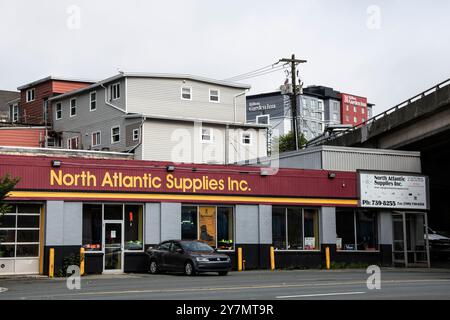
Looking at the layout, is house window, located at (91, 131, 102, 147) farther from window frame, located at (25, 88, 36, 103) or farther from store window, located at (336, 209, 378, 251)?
store window, located at (336, 209, 378, 251)

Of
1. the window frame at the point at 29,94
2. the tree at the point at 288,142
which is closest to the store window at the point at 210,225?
the window frame at the point at 29,94

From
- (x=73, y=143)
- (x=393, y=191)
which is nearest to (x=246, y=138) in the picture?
(x=73, y=143)

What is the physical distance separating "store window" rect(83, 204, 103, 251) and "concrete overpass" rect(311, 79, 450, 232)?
63.5 feet

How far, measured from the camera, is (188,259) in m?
29.6

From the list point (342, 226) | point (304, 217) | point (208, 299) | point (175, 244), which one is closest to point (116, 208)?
point (175, 244)

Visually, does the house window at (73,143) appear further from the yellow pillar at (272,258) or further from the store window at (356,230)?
the store window at (356,230)

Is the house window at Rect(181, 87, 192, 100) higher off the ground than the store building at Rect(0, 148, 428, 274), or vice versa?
the house window at Rect(181, 87, 192, 100)

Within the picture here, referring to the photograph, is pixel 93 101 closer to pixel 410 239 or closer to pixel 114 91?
pixel 114 91

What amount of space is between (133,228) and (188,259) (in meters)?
4.76

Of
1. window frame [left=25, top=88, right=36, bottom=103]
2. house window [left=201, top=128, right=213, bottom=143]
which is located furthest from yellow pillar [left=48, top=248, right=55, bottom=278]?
window frame [left=25, top=88, right=36, bottom=103]

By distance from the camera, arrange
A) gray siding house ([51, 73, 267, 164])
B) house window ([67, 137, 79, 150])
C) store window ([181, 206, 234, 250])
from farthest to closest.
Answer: house window ([67, 137, 79, 150])
gray siding house ([51, 73, 267, 164])
store window ([181, 206, 234, 250])

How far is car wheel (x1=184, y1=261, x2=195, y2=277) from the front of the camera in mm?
29375

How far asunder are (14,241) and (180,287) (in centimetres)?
1191
